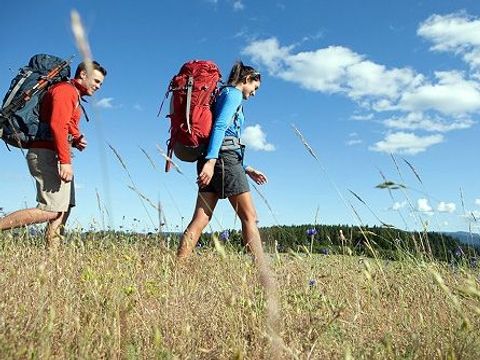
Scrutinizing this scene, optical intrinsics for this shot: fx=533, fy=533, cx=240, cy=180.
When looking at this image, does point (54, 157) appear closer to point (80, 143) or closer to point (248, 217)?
point (80, 143)

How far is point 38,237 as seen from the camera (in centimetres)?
569

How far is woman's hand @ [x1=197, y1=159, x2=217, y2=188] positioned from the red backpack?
22 cm

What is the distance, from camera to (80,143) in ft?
17.5

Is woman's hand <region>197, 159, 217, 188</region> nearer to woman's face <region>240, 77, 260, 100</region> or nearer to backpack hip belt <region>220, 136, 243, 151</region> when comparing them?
backpack hip belt <region>220, 136, 243, 151</region>

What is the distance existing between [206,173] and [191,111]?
0.57 meters

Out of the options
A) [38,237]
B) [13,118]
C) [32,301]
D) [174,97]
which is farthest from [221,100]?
[38,237]

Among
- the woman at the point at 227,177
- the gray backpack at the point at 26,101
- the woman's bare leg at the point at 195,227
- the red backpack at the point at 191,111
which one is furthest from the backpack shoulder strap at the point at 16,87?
the woman's bare leg at the point at 195,227

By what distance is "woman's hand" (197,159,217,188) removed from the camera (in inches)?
162

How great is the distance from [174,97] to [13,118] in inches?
63.8

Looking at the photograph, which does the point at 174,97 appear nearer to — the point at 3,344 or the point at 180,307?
the point at 180,307

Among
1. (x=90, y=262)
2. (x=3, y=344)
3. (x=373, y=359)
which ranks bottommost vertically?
(x=373, y=359)

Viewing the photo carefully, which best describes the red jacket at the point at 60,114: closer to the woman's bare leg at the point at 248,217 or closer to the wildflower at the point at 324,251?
the woman's bare leg at the point at 248,217

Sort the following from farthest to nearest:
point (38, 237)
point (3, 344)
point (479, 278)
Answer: point (38, 237)
point (479, 278)
point (3, 344)

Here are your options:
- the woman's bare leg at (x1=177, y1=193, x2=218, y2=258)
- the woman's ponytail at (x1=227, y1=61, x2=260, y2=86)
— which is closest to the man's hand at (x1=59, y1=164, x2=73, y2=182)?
the woman's bare leg at (x1=177, y1=193, x2=218, y2=258)
